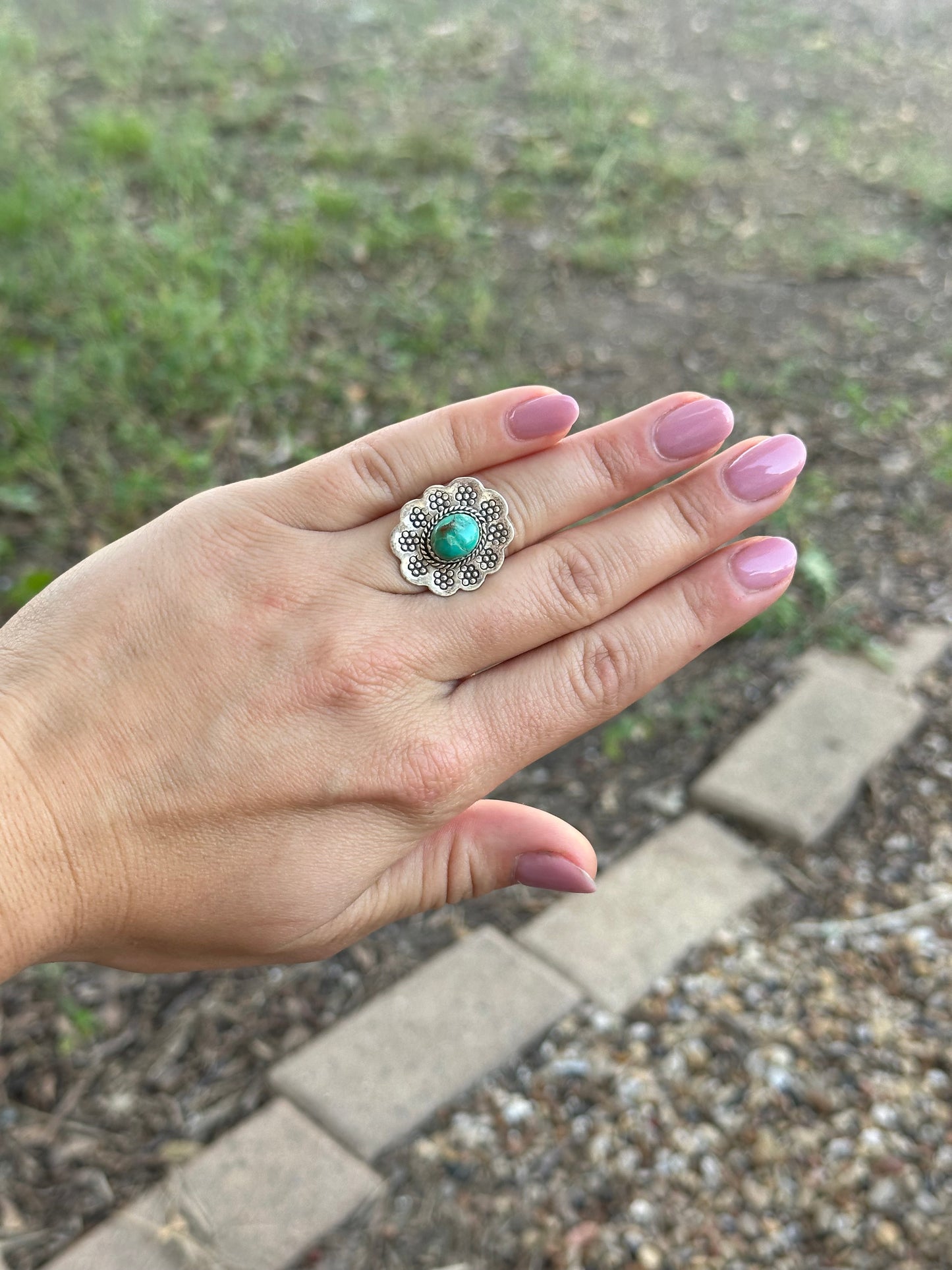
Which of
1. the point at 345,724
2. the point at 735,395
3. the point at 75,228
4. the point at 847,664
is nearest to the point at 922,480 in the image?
the point at 735,395

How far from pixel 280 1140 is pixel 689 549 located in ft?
5.00

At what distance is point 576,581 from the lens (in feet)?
5.64

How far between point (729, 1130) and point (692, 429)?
5.09ft

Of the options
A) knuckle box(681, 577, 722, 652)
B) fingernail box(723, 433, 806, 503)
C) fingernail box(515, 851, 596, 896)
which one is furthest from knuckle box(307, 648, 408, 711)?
fingernail box(723, 433, 806, 503)

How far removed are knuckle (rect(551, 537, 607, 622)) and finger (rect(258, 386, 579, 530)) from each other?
0.19m

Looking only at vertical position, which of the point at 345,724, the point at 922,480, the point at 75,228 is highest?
the point at 75,228

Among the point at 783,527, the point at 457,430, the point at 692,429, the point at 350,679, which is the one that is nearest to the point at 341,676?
the point at 350,679

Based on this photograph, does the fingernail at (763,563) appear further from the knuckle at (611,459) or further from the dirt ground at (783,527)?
the dirt ground at (783,527)

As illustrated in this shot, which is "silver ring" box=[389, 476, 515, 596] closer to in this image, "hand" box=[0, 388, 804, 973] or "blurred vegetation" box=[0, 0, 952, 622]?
"hand" box=[0, 388, 804, 973]

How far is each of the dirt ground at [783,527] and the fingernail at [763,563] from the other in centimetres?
136

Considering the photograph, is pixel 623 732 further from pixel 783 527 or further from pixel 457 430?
pixel 457 430

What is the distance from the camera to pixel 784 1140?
228 centimetres

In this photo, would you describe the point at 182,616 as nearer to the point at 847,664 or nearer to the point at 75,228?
the point at 847,664

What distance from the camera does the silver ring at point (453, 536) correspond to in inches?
64.4
